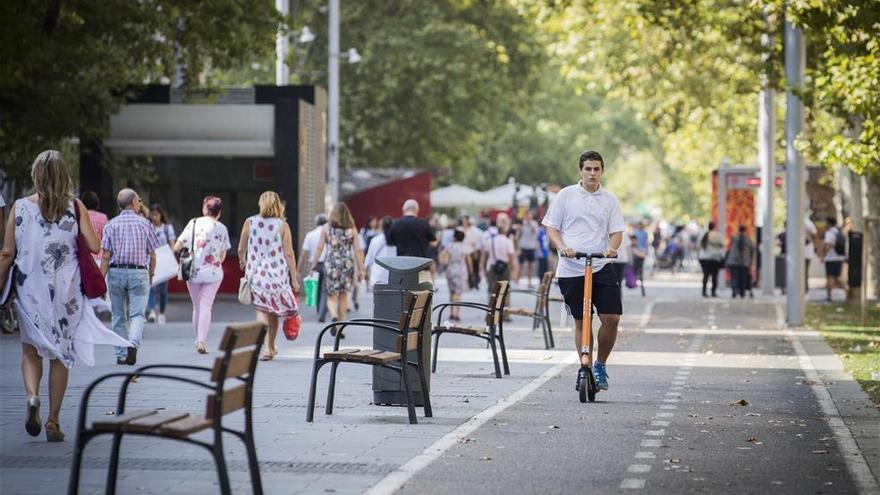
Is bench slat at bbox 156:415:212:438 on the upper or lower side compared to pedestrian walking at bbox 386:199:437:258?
lower

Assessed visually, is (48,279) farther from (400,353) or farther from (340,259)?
(340,259)

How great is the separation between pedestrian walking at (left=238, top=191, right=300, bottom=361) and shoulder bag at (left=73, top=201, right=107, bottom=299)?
23.1ft

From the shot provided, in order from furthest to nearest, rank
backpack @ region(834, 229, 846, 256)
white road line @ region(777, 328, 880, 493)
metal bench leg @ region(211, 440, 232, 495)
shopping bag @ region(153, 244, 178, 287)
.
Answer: backpack @ region(834, 229, 846, 256) → shopping bag @ region(153, 244, 178, 287) → white road line @ region(777, 328, 880, 493) → metal bench leg @ region(211, 440, 232, 495)

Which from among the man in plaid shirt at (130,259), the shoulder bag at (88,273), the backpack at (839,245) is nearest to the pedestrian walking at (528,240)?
the backpack at (839,245)

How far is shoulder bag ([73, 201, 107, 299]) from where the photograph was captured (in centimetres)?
1162

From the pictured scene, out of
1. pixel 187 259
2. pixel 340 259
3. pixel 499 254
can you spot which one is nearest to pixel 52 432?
pixel 187 259

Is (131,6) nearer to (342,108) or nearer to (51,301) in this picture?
(51,301)

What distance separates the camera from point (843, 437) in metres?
12.2

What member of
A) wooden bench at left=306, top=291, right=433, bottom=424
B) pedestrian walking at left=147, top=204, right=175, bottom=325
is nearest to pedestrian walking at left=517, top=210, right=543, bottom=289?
pedestrian walking at left=147, top=204, right=175, bottom=325

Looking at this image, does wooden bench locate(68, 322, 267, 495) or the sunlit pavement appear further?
the sunlit pavement

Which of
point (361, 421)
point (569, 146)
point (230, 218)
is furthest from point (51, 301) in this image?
point (569, 146)

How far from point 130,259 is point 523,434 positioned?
23.8ft

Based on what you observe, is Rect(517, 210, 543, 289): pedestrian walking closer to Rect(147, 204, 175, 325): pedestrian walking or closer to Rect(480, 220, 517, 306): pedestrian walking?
Rect(480, 220, 517, 306): pedestrian walking

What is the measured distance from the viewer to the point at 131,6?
2784 cm
